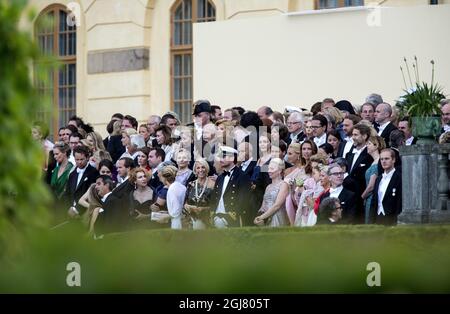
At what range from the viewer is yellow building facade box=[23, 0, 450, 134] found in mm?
29656

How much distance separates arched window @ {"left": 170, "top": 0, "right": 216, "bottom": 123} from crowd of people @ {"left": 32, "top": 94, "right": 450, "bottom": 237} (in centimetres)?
1014

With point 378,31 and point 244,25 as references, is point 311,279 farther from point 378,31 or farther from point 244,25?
point 244,25

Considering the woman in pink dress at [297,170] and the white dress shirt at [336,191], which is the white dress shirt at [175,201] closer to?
the woman in pink dress at [297,170]

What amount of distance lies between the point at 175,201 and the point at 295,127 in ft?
7.86

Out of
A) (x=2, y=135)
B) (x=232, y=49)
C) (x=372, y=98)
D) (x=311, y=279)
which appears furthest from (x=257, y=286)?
(x=232, y=49)

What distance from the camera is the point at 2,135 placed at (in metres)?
4.53

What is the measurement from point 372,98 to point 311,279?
12484mm

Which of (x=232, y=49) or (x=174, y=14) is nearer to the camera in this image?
(x=232, y=49)

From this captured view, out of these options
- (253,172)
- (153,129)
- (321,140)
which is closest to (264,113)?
(153,129)

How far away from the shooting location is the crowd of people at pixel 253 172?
1468 centimetres

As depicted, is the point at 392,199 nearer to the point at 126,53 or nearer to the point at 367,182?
Answer: the point at 367,182

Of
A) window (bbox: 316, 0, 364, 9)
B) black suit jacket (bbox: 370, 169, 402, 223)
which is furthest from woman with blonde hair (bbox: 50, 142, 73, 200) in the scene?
window (bbox: 316, 0, 364, 9)

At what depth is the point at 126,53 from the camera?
1190 inches

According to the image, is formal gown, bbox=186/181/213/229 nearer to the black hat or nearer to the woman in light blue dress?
the woman in light blue dress
